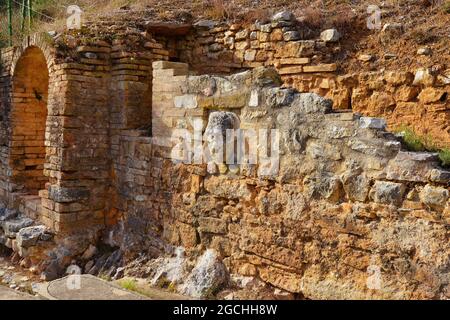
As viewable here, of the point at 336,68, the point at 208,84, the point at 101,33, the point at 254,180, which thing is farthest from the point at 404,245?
the point at 101,33

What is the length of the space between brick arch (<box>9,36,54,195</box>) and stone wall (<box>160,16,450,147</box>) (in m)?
2.06

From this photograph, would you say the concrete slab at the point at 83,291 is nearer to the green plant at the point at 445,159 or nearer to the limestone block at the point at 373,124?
the limestone block at the point at 373,124

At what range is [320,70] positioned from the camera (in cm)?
651

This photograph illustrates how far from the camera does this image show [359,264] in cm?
352

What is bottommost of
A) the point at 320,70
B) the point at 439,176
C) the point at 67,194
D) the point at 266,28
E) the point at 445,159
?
the point at 67,194

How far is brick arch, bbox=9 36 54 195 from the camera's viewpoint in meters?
7.10

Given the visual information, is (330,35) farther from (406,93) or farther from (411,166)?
(411,166)

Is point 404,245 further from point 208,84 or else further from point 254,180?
point 208,84

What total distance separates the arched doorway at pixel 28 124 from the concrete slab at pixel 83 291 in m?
3.71

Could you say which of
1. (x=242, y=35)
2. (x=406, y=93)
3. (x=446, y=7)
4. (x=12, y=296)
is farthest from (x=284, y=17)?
(x=12, y=296)

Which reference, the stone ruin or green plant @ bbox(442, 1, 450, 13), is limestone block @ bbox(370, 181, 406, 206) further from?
green plant @ bbox(442, 1, 450, 13)

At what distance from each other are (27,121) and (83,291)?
4.34 m

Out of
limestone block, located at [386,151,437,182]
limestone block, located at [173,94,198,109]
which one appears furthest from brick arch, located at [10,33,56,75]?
limestone block, located at [386,151,437,182]

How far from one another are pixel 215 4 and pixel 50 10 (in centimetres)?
483
